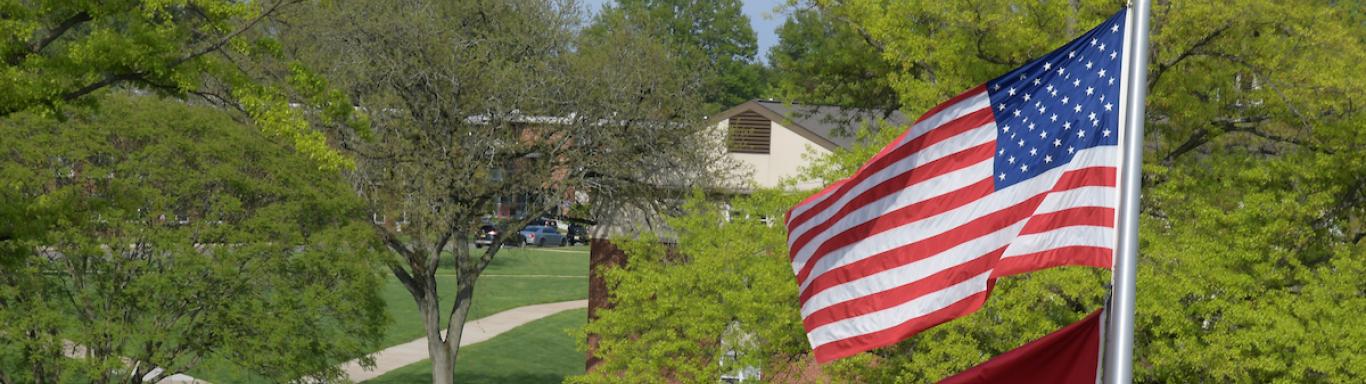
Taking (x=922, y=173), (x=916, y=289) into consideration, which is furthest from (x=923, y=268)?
(x=922, y=173)

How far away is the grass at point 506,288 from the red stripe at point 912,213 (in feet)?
108

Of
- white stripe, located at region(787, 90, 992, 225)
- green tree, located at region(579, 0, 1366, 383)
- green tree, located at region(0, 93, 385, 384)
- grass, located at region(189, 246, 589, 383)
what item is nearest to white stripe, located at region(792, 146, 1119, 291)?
white stripe, located at region(787, 90, 992, 225)

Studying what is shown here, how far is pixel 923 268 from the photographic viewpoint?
845cm

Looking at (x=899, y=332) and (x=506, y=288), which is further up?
(x=899, y=332)

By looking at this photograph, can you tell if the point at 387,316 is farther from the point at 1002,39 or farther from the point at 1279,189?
the point at 1279,189

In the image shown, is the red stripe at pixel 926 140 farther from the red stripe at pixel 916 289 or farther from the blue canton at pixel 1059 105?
the red stripe at pixel 916 289

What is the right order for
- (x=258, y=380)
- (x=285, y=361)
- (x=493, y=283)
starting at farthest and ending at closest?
(x=493, y=283) < (x=258, y=380) < (x=285, y=361)

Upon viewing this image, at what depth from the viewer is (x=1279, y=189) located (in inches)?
801

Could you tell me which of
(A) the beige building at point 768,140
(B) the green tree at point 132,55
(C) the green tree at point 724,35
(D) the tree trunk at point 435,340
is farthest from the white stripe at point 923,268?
(C) the green tree at point 724,35

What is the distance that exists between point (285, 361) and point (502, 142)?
6.79 m

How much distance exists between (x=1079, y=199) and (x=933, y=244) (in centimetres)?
83

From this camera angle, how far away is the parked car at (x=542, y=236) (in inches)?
3062

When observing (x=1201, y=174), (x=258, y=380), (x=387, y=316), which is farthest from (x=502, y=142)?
(x=1201, y=174)

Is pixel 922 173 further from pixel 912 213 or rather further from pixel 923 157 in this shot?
pixel 912 213
